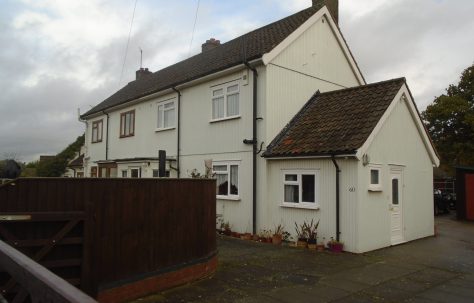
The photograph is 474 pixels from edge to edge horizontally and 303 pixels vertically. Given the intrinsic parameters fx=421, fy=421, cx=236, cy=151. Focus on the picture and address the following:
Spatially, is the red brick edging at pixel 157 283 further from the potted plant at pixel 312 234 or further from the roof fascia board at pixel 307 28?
the roof fascia board at pixel 307 28

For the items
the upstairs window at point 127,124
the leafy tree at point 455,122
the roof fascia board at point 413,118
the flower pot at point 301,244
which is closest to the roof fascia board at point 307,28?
the roof fascia board at point 413,118

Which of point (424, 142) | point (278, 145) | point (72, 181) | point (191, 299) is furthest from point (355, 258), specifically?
point (72, 181)

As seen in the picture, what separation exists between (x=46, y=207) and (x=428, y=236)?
13.4m

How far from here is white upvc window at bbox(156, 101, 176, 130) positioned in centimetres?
1886

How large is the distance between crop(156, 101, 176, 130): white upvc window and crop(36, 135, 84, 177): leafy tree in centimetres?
2123

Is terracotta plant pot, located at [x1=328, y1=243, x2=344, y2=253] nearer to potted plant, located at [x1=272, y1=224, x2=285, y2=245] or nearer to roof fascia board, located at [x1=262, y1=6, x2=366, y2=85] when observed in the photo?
potted plant, located at [x1=272, y1=224, x2=285, y2=245]

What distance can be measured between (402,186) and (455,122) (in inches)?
861

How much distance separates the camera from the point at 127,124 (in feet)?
74.3

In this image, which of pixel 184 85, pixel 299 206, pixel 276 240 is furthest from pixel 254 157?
pixel 184 85

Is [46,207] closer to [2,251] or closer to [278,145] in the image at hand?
[2,251]

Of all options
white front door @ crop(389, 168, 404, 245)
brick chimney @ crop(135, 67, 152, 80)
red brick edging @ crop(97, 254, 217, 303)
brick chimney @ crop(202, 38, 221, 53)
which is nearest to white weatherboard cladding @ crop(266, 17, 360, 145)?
white front door @ crop(389, 168, 404, 245)

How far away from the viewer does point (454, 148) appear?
31562 millimetres

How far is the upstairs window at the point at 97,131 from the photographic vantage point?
25.8 metres

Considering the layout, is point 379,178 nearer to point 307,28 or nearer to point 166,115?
point 307,28
